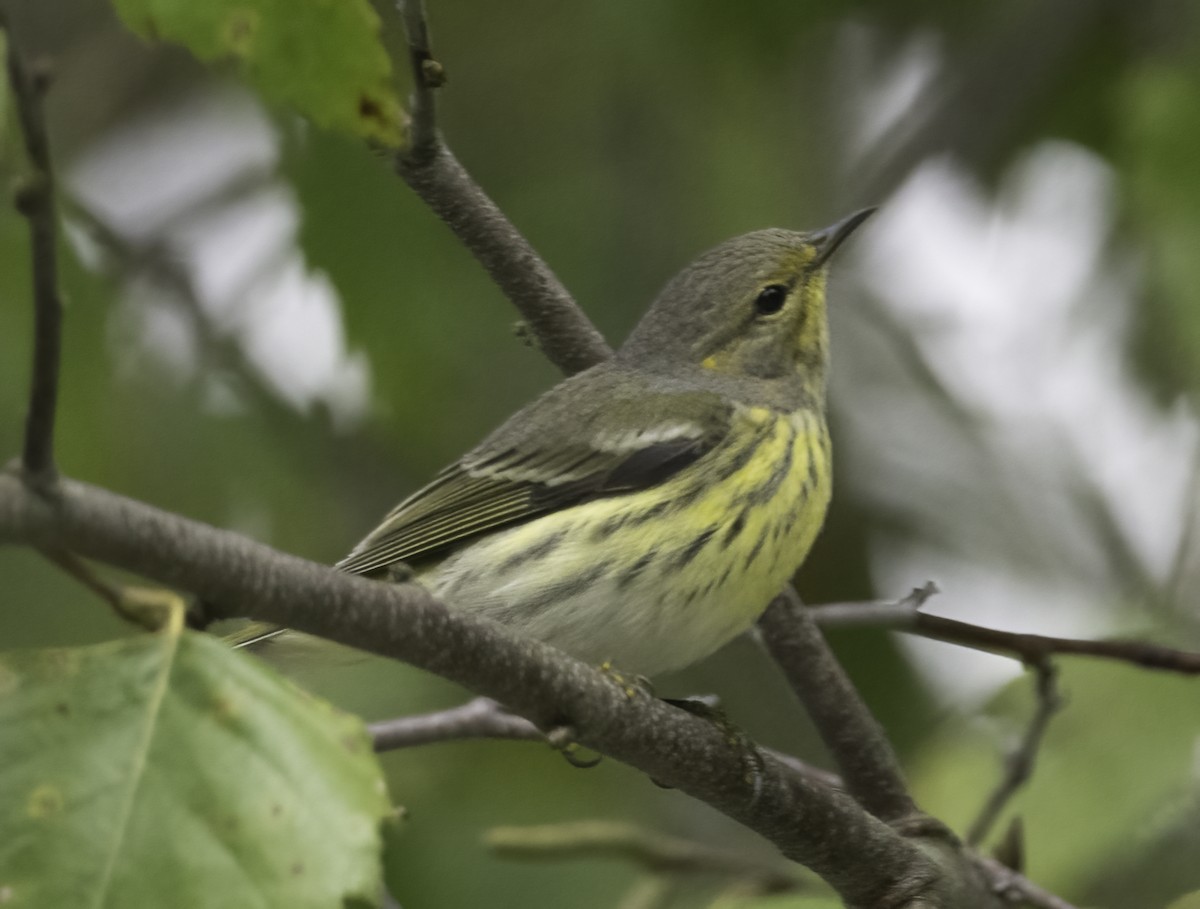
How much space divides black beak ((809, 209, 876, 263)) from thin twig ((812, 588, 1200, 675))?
3.52 feet

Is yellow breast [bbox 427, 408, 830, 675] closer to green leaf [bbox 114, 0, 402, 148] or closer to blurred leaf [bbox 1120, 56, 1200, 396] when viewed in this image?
blurred leaf [bbox 1120, 56, 1200, 396]

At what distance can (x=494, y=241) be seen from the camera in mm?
2635

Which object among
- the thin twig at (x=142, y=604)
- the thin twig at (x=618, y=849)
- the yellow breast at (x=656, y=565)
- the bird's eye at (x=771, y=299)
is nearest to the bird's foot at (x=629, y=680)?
the yellow breast at (x=656, y=565)

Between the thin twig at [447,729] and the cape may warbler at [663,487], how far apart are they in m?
0.20

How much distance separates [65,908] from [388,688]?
241 cm

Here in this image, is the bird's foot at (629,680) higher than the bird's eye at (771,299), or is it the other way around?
the bird's eye at (771,299)

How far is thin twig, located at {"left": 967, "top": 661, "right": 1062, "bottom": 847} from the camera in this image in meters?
2.57

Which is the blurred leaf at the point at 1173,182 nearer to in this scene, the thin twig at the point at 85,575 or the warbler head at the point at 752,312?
the warbler head at the point at 752,312

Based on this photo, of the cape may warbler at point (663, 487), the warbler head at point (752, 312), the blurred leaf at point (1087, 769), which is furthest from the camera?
the warbler head at point (752, 312)

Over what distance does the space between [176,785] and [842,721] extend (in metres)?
1.71

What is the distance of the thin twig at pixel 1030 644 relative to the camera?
7.92ft

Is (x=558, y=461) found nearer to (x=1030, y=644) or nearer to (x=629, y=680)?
(x=629, y=680)

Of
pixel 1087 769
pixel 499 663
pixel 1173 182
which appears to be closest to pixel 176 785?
pixel 499 663

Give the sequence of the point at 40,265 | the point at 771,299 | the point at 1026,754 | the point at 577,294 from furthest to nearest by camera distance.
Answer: the point at 577,294 → the point at 771,299 → the point at 1026,754 → the point at 40,265
